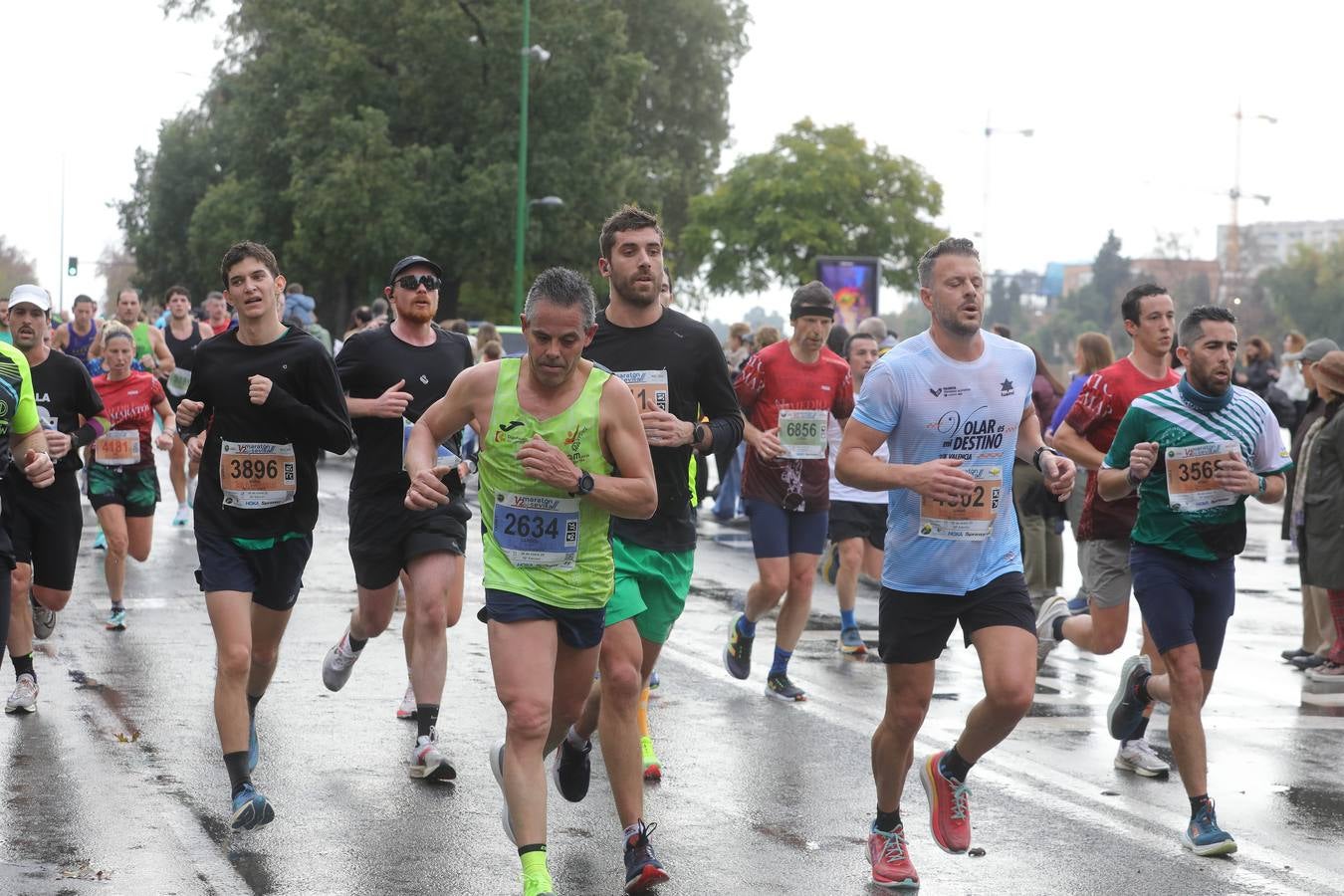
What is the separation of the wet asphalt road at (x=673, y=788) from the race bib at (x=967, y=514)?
113cm

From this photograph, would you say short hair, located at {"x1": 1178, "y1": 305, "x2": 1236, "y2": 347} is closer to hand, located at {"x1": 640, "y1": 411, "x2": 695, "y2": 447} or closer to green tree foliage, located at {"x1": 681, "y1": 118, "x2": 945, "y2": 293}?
hand, located at {"x1": 640, "y1": 411, "x2": 695, "y2": 447}

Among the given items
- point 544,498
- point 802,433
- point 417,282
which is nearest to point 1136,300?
point 802,433

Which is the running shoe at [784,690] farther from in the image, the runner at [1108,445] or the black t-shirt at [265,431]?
the black t-shirt at [265,431]

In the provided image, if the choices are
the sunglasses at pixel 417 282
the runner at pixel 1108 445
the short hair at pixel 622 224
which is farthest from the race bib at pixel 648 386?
the runner at pixel 1108 445

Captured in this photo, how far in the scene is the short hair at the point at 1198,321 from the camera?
270 inches

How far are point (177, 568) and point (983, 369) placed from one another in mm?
9579

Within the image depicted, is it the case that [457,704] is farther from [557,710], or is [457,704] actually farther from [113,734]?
[557,710]

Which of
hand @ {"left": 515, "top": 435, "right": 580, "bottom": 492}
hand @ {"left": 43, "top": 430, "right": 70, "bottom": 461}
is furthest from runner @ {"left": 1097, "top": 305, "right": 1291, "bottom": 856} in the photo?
hand @ {"left": 43, "top": 430, "right": 70, "bottom": 461}

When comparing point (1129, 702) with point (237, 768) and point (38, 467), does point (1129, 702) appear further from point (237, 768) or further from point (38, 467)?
point (38, 467)

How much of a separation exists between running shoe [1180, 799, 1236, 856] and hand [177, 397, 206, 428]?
151 inches

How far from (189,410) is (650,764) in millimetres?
2289

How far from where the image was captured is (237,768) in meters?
6.40

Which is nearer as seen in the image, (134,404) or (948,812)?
(948,812)

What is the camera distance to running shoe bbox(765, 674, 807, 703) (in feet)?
30.1
